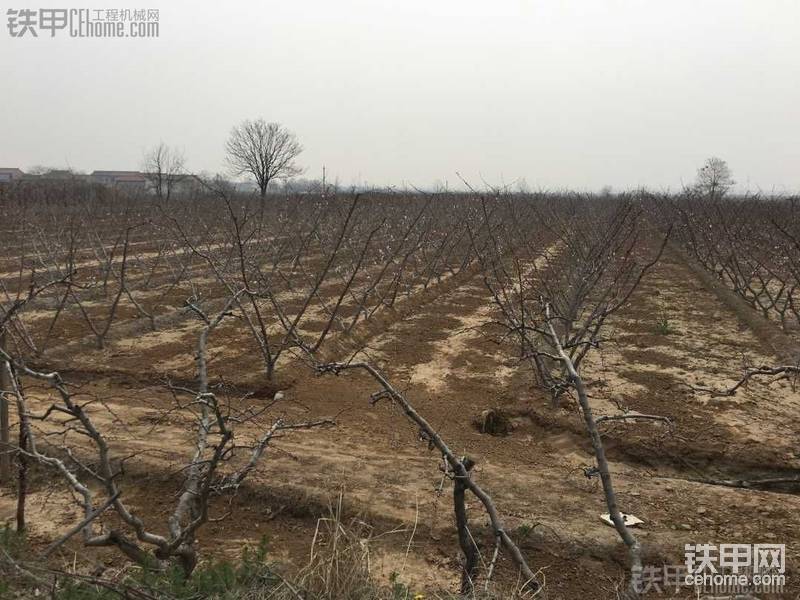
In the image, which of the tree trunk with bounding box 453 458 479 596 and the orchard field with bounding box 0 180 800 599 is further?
the orchard field with bounding box 0 180 800 599

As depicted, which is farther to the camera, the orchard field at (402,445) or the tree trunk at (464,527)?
the orchard field at (402,445)

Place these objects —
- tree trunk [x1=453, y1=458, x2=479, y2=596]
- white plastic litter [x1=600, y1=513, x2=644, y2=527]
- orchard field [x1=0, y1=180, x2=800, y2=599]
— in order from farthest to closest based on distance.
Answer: white plastic litter [x1=600, y1=513, x2=644, y2=527], orchard field [x1=0, y1=180, x2=800, y2=599], tree trunk [x1=453, y1=458, x2=479, y2=596]

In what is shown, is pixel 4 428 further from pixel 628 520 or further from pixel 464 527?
pixel 628 520

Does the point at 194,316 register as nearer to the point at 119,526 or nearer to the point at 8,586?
the point at 119,526

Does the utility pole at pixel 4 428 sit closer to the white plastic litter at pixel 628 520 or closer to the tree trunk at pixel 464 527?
the tree trunk at pixel 464 527

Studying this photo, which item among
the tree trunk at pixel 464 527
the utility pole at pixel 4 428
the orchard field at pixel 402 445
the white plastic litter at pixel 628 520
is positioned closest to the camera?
the tree trunk at pixel 464 527

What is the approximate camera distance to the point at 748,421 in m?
4.31

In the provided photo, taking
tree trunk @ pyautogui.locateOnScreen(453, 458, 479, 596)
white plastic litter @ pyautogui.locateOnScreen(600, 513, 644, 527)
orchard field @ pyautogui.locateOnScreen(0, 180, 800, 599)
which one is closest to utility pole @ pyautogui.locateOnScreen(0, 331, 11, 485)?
orchard field @ pyautogui.locateOnScreen(0, 180, 800, 599)

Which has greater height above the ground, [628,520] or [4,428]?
[4,428]

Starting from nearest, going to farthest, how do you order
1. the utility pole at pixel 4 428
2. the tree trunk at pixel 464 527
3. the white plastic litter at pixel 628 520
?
the tree trunk at pixel 464 527 → the utility pole at pixel 4 428 → the white plastic litter at pixel 628 520

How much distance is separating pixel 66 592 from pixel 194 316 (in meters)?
5.63

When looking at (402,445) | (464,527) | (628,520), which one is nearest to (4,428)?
(402,445)

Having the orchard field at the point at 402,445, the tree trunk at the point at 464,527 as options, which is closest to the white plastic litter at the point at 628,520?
the orchard field at the point at 402,445

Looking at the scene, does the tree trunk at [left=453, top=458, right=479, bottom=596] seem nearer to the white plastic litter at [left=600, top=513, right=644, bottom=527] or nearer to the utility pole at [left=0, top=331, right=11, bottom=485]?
the white plastic litter at [left=600, top=513, right=644, bottom=527]
